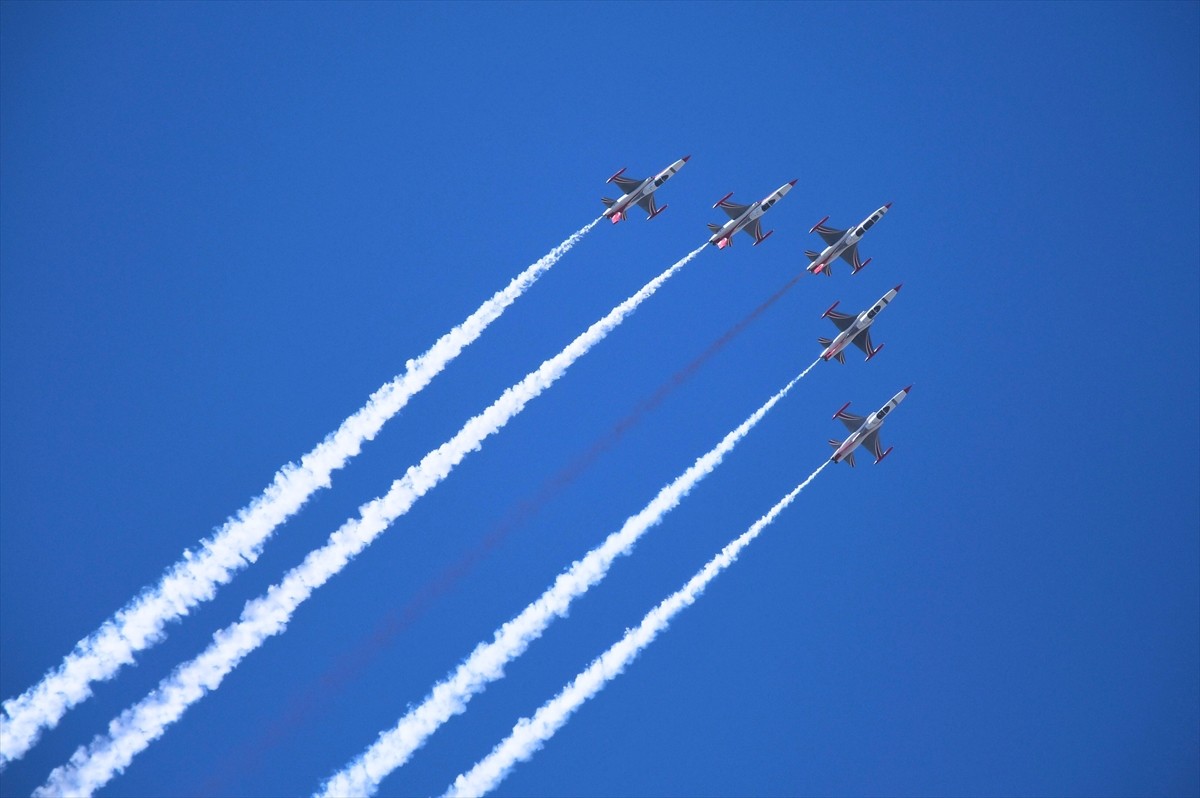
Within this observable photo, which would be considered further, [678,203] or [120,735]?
[678,203]

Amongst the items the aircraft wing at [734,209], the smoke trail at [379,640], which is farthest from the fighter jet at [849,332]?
the smoke trail at [379,640]

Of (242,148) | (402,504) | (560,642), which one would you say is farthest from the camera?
(242,148)

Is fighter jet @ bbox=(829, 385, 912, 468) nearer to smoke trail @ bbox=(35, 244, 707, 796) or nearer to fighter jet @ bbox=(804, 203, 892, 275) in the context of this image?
fighter jet @ bbox=(804, 203, 892, 275)

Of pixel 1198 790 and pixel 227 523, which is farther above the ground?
pixel 227 523

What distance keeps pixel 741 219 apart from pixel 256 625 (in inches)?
1048

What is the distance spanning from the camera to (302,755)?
7288 cm

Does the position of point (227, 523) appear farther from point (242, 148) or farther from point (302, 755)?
point (242, 148)

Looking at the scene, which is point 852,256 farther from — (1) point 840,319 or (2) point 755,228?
(2) point 755,228

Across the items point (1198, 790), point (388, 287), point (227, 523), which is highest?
point (388, 287)

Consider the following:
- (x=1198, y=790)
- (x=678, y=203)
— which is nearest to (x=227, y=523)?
(x=1198, y=790)

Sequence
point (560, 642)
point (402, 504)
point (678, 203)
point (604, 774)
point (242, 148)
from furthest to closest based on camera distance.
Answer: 1. point (678, 203)
2. point (242, 148)
3. point (560, 642)
4. point (604, 774)
5. point (402, 504)

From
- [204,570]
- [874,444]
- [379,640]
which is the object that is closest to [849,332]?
[874,444]

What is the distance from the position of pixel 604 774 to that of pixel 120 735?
3816 cm

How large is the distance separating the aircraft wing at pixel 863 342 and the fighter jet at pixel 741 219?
597 cm
